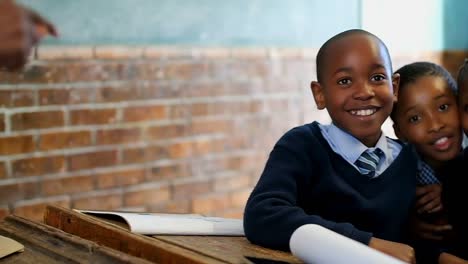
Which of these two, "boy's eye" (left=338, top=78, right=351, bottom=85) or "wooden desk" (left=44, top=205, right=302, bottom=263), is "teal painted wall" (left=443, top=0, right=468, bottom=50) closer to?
"boy's eye" (left=338, top=78, right=351, bottom=85)

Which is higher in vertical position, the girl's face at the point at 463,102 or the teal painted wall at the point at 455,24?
the teal painted wall at the point at 455,24

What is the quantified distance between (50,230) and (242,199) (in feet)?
6.97

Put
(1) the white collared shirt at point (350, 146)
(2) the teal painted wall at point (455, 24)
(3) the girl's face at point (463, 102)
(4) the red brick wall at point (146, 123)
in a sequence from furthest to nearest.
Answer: (2) the teal painted wall at point (455, 24)
(4) the red brick wall at point (146, 123)
(3) the girl's face at point (463, 102)
(1) the white collared shirt at point (350, 146)

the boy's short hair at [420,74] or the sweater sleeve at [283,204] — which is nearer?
the sweater sleeve at [283,204]

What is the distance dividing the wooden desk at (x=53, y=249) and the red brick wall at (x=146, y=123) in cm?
126

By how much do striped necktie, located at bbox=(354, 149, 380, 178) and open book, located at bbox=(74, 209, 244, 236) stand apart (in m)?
0.30

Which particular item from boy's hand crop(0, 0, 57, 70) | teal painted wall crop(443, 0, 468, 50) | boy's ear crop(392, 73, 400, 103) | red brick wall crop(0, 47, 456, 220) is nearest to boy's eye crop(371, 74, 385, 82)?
boy's ear crop(392, 73, 400, 103)

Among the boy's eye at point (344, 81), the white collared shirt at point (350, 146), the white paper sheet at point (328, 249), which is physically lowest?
the white paper sheet at point (328, 249)

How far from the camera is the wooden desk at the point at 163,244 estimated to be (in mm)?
1204

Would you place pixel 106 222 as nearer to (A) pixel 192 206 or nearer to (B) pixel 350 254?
(B) pixel 350 254

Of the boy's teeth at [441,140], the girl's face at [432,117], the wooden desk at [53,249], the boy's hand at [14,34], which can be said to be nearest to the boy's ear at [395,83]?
the girl's face at [432,117]

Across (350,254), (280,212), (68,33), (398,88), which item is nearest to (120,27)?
(68,33)

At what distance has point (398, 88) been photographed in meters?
1.75

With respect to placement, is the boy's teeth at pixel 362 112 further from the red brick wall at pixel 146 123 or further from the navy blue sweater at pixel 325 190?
the red brick wall at pixel 146 123
